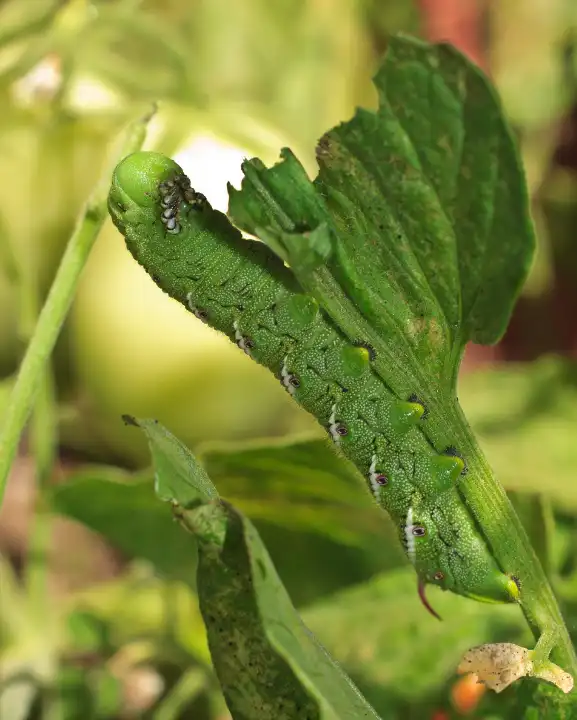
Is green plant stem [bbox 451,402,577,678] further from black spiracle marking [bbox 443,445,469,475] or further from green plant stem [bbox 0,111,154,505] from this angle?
green plant stem [bbox 0,111,154,505]

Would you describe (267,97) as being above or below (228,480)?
above

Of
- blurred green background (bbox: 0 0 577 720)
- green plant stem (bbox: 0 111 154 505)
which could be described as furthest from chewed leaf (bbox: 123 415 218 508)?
blurred green background (bbox: 0 0 577 720)

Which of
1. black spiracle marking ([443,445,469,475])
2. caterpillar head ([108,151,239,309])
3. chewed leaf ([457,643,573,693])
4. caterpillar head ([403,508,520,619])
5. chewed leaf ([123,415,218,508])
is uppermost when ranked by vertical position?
caterpillar head ([108,151,239,309])

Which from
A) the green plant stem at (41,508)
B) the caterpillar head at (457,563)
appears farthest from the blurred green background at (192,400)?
the caterpillar head at (457,563)

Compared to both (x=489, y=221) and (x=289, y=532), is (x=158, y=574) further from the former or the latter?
(x=489, y=221)

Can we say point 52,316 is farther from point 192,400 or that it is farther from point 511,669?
point 192,400

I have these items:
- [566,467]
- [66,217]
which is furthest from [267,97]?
[566,467]
